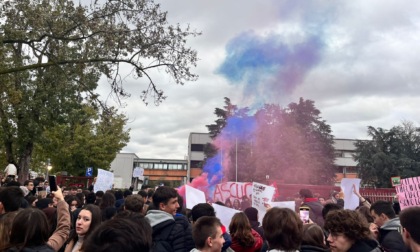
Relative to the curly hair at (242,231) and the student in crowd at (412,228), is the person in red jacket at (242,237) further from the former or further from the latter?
the student in crowd at (412,228)

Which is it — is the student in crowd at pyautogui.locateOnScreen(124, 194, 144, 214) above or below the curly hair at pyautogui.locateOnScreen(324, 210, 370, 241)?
above

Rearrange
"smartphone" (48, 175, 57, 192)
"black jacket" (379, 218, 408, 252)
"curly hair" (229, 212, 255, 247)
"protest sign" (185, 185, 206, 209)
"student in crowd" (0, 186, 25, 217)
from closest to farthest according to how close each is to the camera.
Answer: "black jacket" (379, 218, 408, 252), "curly hair" (229, 212, 255, 247), "smartphone" (48, 175, 57, 192), "student in crowd" (0, 186, 25, 217), "protest sign" (185, 185, 206, 209)

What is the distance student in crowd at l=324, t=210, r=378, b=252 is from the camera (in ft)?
10.3

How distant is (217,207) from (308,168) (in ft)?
112

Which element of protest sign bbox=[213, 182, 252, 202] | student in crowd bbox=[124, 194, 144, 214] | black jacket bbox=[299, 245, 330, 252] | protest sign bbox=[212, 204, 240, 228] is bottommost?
black jacket bbox=[299, 245, 330, 252]

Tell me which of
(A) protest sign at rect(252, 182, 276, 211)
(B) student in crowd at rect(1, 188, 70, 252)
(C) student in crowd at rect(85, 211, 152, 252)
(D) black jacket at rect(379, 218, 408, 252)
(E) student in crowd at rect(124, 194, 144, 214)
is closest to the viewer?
(C) student in crowd at rect(85, 211, 152, 252)

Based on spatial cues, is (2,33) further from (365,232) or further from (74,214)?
(365,232)

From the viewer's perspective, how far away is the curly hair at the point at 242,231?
415cm

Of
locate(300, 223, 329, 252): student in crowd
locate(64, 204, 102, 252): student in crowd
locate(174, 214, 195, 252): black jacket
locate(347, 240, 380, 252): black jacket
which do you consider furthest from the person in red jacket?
locate(64, 204, 102, 252): student in crowd

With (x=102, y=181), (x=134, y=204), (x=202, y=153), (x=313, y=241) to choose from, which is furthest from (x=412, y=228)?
(x=202, y=153)

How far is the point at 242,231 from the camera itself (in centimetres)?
418

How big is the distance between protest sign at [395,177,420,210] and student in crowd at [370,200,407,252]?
2.68 m

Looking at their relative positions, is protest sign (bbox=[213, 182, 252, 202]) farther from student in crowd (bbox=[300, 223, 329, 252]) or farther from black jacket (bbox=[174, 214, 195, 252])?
student in crowd (bbox=[300, 223, 329, 252])

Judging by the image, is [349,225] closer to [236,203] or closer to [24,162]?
[236,203]
